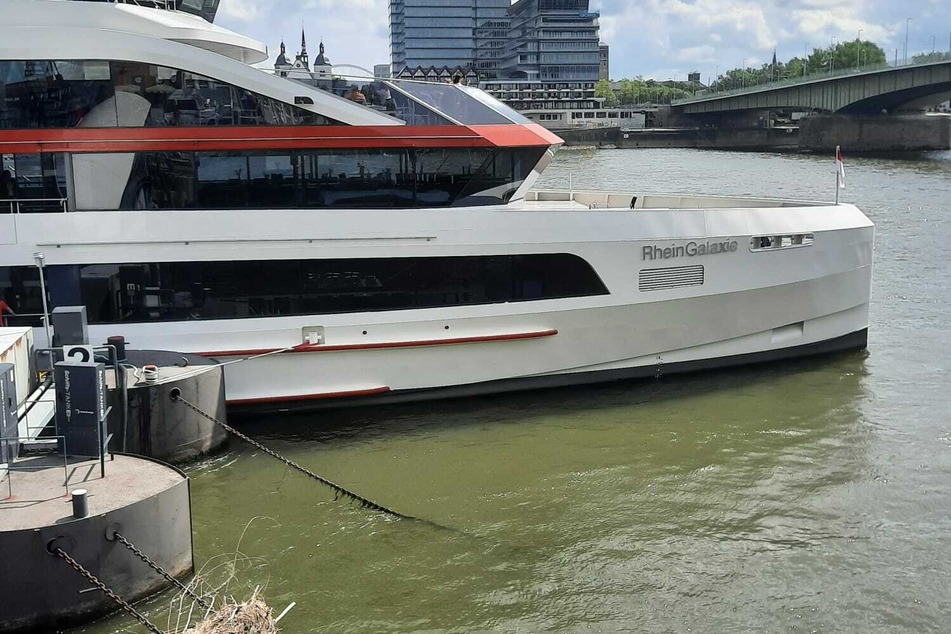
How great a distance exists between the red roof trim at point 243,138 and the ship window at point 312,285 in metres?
1.15

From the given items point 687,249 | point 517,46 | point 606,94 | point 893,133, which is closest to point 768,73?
point 606,94

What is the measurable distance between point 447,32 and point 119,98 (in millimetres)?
116923

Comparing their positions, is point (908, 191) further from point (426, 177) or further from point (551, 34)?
point (551, 34)

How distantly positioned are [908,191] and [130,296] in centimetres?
3195

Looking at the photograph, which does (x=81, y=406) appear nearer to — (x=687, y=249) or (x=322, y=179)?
(x=322, y=179)

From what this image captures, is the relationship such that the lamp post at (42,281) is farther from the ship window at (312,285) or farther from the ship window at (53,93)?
the ship window at (53,93)

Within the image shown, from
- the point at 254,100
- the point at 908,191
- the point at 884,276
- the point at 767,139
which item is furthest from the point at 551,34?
the point at 254,100

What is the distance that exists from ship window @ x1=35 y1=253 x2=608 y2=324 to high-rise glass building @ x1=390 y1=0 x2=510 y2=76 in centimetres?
9048

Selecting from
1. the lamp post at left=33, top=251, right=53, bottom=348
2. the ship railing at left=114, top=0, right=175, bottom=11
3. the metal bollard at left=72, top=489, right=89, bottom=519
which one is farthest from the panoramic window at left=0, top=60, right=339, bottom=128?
the metal bollard at left=72, top=489, right=89, bottom=519

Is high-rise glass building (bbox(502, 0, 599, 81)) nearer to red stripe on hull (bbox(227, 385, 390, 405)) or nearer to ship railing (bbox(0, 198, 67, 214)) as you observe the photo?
red stripe on hull (bbox(227, 385, 390, 405))

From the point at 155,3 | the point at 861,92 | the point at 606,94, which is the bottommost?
the point at 155,3

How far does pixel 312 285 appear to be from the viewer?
33.0 feet

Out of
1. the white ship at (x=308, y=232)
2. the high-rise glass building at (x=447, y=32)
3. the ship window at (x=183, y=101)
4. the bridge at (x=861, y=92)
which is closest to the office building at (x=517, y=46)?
the high-rise glass building at (x=447, y=32)

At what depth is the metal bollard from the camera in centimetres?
603
